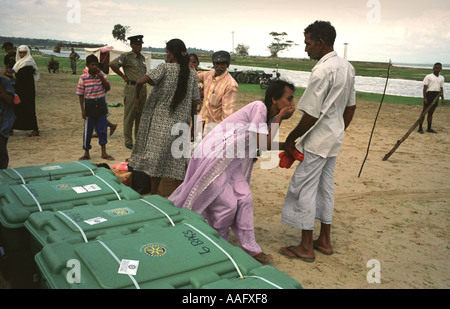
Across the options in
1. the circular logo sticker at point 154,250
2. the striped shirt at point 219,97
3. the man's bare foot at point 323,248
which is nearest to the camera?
the circular logo sticker at point 154,250

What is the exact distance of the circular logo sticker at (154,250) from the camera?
1.66m

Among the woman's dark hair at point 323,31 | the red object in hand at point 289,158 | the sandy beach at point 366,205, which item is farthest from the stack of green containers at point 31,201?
the woman's dark hair at point 323,31

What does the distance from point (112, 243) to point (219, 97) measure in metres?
2.84

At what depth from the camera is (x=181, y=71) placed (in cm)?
363

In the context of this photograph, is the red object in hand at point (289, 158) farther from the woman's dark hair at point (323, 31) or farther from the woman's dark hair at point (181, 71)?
the woman's dark hair at point (181, 71)

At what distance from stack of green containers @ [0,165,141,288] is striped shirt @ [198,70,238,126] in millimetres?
1876

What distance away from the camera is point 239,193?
282 cm

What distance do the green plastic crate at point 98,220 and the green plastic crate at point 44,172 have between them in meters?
0.73

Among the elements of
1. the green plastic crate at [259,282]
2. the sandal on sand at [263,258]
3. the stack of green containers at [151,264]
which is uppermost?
the stack of green containers at [151,264]

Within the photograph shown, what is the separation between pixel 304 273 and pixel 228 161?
1089 millimetres

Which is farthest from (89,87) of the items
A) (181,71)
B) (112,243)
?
(112,243)

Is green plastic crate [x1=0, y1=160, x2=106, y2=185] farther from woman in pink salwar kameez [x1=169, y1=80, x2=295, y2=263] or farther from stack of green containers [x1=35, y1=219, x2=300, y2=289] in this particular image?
stack of green containers [x1=35, y1=219, x2=300, y2=289]

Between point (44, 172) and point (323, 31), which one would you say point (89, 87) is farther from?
point (323, 31)

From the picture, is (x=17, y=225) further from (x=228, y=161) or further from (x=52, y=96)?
(x=52, y=96)
